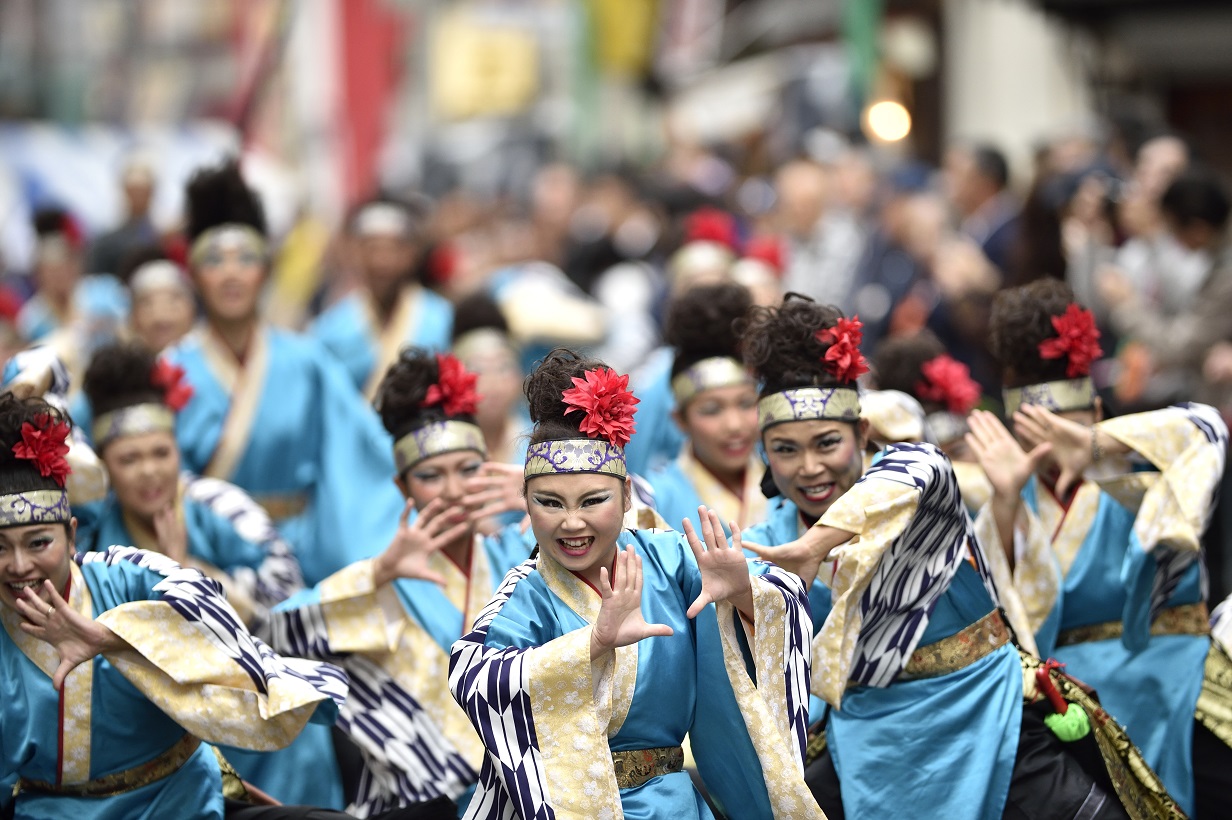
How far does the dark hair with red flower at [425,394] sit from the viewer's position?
14.9 ft

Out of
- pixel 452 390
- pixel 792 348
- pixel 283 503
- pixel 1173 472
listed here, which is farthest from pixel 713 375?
pixel 283 503

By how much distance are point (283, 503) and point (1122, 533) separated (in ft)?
10.5

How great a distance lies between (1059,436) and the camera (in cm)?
426

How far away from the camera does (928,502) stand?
3.88 meters

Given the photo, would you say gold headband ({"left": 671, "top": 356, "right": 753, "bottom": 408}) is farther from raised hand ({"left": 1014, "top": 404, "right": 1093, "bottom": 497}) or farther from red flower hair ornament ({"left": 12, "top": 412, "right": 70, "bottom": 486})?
red flower hair ornament ({"left": 12, "top": 412, "right": 70, "bottom": 486})

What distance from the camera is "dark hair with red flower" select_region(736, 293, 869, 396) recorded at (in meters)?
3.95

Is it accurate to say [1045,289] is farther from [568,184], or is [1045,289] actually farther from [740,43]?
[740,43]

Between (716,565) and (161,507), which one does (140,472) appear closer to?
(161,507)

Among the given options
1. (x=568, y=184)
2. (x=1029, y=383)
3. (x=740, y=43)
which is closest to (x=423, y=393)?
(x=1029, y=383)

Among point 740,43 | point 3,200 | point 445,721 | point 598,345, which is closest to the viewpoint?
point 445,721

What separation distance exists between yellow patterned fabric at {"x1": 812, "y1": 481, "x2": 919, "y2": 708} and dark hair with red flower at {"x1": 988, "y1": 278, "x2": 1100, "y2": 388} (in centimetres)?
83

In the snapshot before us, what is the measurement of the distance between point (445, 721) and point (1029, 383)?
72.5 inches

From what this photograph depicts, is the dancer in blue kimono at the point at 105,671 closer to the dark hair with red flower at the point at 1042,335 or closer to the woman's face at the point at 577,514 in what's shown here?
the woman's face at the point at 577,514

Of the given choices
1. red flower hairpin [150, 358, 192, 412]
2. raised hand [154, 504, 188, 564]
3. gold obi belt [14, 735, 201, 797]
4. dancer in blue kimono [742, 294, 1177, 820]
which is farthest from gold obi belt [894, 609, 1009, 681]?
red flower hairpin [150, 358, 192, 412]
